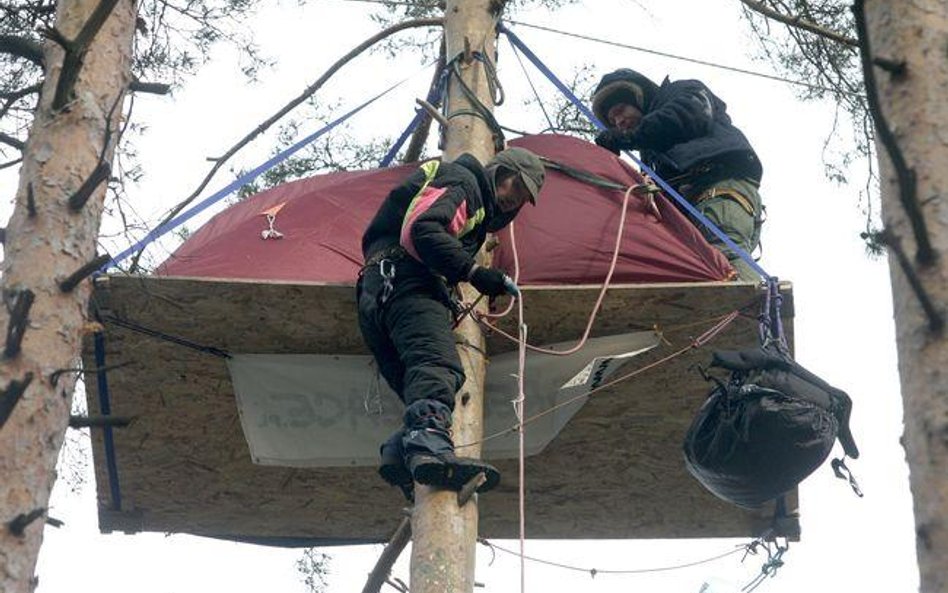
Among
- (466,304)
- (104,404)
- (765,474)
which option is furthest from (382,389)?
(765,474)

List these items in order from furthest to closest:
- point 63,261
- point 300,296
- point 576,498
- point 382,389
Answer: point 576,498 < point 382,389 < point 300,296 < point 63,261

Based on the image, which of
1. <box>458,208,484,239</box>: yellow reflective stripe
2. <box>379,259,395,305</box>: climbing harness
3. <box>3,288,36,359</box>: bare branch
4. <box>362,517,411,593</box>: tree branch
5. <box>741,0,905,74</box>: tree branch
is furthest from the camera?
<box>741,0,905,74</box>: tree branch

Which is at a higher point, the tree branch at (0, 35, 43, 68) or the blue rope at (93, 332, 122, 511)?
the tree branch at (0, 35, 43, 68)

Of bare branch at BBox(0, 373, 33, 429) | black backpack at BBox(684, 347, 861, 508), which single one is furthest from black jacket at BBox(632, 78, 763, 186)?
bare branch at BBox(0, 373, 33, 429)

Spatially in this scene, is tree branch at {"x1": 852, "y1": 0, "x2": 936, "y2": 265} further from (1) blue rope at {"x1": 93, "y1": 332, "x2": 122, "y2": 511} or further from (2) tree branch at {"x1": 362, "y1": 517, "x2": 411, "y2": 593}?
(1) blue rope at {"x1": 93, "y1": 332, "x2": 122, "y2": 511}

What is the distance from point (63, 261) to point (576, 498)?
10.5 feet

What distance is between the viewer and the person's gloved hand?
20.0 feet

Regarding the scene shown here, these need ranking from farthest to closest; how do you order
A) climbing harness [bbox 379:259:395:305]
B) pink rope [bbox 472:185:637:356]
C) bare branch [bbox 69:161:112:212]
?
pink rope [bbox 472:185:637:356], climbing harness [bbox 379:259:395:305], bare branch [bbox 69:161:112:212]

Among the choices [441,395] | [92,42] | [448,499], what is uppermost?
[92,42]

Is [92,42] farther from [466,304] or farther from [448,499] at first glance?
[448,499]

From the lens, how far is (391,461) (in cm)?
596

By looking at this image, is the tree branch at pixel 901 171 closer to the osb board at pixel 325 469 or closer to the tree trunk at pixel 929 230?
the tree trunk at pixel 929 230

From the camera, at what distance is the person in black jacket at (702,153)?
305 inches

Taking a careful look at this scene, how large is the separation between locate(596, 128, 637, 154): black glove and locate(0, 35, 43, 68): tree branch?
114 inches
